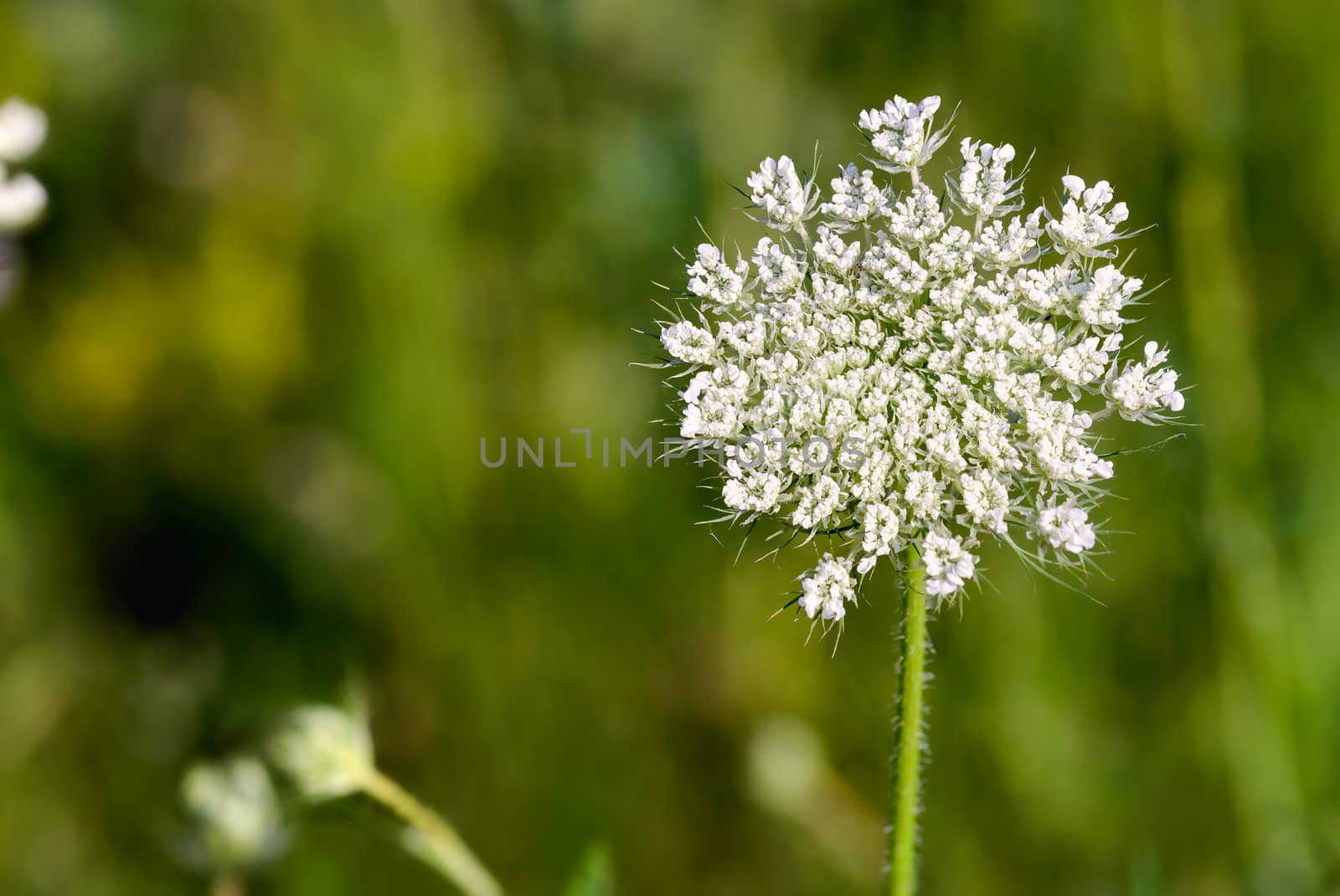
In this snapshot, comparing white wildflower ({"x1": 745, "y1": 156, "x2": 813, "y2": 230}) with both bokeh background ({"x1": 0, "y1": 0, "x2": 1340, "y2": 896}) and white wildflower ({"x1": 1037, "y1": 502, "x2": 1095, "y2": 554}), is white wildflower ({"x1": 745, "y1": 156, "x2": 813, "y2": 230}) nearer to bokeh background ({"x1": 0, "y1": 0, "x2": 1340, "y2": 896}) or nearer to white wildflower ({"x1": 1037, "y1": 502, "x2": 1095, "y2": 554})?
white wildflower ({"x1": 1037, "y1": 502, "x2": 1095, "y2": 554})

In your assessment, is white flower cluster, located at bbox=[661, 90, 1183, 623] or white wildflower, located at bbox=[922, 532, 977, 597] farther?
white flower cluster, located at bbox=[661, 90, 1183, 623]

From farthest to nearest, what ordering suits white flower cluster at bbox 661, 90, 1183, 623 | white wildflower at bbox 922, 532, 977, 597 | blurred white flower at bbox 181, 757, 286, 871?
blurred white flower at bbox 181, 757, 286, 871, white flower cluster at bbox 661, 90, 1183, 623, white wildflower at bbox 922, 532, 977, 597

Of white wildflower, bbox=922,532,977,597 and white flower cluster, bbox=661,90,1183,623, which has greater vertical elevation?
white flower cluster, bbox=661,90,1183,623

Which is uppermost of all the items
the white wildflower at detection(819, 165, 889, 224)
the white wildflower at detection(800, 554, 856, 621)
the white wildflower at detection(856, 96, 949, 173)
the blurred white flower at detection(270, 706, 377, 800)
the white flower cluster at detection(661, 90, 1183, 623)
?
the white wildflower at detection(856, 96, 949, 173)

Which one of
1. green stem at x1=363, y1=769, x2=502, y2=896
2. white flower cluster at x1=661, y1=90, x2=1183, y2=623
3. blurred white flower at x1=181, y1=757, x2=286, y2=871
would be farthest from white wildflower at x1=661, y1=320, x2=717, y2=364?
blurred white flower at x1=181, y1=757, x2=286, y2=871

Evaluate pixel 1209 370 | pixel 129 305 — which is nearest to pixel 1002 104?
pixel 1209 370

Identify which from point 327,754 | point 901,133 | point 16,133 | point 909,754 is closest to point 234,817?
point 327,754
